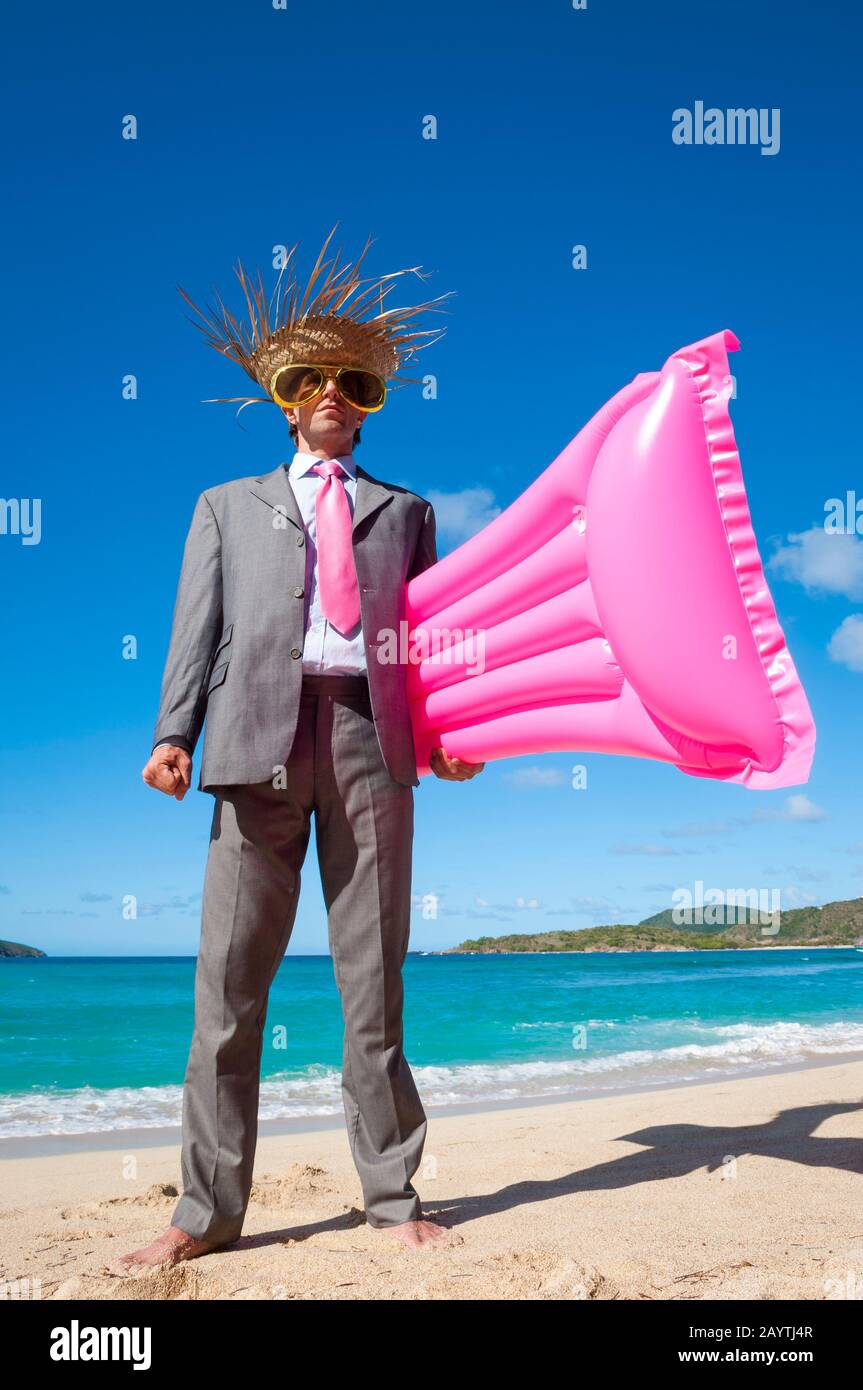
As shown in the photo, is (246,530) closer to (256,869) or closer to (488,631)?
(488,631)

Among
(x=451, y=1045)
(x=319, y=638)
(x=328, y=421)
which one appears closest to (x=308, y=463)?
(x=328, y=421)

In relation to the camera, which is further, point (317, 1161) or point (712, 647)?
point (317, 1161)

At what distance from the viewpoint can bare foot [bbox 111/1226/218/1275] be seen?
2.02m

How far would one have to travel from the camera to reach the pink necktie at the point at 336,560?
7.82ft

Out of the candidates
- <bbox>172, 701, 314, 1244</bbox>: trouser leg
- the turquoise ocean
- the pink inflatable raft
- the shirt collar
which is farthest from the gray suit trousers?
the turquoise ocean

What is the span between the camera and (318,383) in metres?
2.55

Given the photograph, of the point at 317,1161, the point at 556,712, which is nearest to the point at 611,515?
the point at 556,712

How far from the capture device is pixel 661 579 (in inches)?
79.8

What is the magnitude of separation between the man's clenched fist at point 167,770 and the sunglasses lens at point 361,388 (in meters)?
0.97

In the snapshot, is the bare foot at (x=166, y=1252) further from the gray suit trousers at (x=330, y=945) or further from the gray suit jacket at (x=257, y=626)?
the gray suit jacket at (x=257, y=626)

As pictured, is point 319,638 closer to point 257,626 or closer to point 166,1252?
point 257,626

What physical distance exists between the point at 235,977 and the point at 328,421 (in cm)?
134
